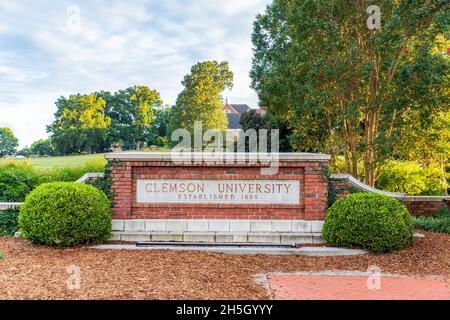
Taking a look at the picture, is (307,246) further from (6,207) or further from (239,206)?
(6,207)

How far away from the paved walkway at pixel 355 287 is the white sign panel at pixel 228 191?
7.65 feet

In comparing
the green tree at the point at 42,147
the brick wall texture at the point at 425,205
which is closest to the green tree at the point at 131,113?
the green tree at the point at 42,147

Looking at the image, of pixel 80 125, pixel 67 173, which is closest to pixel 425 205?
pixel 67 173

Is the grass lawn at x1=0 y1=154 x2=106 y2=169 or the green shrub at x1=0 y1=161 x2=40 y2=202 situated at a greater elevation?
the grass lawn at x1=0 y1=154 x2=106 y2=169

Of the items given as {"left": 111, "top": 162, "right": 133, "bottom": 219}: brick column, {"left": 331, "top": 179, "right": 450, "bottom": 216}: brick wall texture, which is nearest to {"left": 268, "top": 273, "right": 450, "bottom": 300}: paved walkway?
{"left": 111, "top": 162, "right": 133, "bottom": 219}: brick column

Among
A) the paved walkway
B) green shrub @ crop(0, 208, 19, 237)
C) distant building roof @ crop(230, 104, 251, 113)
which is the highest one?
distant building roof @ crop(230, 104, 251, 113)

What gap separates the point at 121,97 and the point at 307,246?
50.9m

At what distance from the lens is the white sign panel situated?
781 centimetres

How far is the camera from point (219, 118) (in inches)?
1093

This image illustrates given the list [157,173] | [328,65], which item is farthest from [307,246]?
[328,65]

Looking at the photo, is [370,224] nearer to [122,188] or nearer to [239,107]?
[122,188]

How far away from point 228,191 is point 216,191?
0.80 feet

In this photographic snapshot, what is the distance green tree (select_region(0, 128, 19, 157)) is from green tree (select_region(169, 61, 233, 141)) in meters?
51.3

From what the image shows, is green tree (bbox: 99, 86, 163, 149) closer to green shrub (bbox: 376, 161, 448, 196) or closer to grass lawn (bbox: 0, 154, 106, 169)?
grass lawn (bbox: 0, 154, 106, 169)
